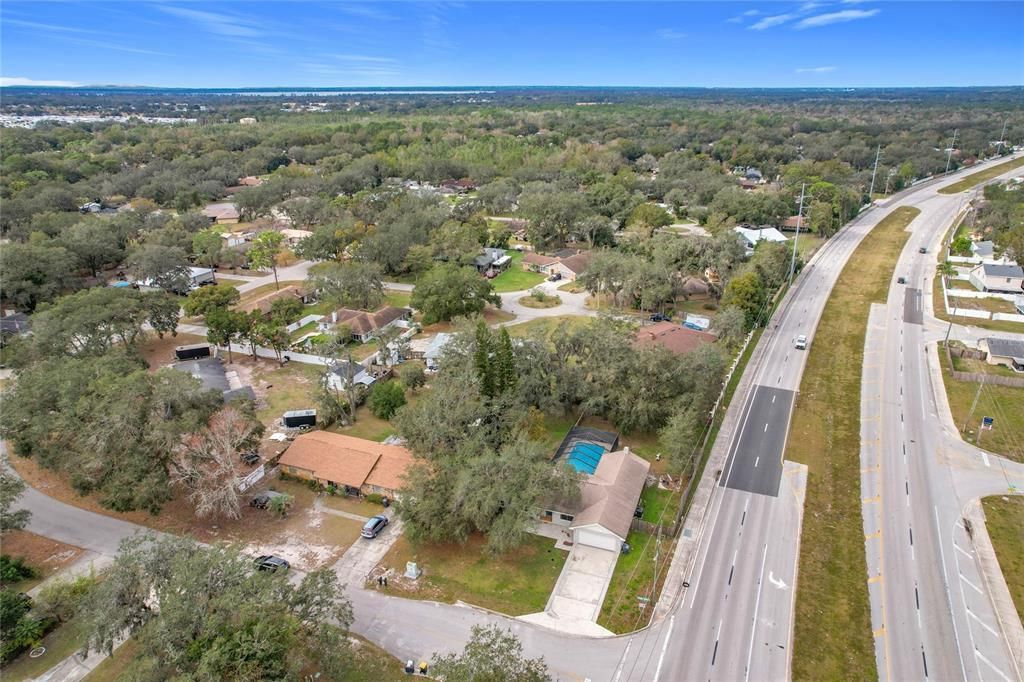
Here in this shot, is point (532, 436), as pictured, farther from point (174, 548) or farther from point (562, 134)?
point (562, 134)

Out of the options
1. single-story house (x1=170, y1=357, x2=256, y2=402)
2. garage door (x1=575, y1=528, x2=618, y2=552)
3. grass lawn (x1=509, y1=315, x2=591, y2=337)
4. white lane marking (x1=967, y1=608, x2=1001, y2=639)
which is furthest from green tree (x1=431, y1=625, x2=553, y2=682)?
grass lawn (x1=509, y1=315, x2=591, y2=337)

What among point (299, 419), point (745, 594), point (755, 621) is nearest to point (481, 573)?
point (745, 594)

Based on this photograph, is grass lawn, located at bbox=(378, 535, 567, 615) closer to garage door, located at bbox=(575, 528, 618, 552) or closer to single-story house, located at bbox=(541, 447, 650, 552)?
garage door, located at bbox=(575, 528, 618, 552)

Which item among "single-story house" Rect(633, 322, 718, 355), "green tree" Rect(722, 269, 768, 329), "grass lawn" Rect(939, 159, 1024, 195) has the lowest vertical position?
"single-story house" Rect(633, 322, 718, 355)

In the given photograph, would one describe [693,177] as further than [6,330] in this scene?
Yes

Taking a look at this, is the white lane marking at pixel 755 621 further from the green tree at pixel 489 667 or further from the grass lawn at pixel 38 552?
the grass lawn at pixel 38 552

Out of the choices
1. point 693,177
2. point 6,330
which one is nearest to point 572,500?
point 6,330

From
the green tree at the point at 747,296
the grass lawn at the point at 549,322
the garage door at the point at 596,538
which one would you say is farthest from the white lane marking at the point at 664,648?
the green tree at the point at 747,296
